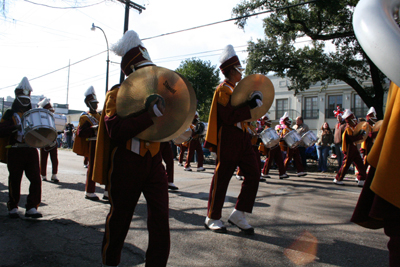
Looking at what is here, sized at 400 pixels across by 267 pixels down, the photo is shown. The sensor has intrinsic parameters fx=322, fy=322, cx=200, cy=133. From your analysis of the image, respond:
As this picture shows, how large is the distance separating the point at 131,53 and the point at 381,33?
2002 millimetres

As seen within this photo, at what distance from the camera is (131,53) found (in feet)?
9.18

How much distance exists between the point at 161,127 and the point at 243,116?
5.30 ft

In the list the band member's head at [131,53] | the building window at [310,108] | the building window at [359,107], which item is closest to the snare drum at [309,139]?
the band member's head at [131,53]

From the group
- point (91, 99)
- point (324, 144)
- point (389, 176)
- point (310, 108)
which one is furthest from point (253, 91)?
point (310, 108)

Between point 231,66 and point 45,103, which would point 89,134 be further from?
point 231,66

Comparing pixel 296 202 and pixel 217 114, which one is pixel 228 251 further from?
pixel 296 202

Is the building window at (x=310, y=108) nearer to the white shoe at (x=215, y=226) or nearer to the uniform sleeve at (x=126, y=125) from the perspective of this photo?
the white shoe at (x=215, y=226)

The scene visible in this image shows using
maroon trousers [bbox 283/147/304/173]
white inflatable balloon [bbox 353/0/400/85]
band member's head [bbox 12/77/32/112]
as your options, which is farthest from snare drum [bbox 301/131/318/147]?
white inflatable balloon [bbox 353/0/400/85]

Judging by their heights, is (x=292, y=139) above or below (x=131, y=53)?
below

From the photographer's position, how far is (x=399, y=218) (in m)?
1.63

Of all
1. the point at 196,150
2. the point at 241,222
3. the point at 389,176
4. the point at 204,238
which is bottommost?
the point at 204,238

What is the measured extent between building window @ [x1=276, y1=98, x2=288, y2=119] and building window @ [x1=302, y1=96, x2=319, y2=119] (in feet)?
7.63

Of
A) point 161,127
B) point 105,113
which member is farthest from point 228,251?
point 105,113

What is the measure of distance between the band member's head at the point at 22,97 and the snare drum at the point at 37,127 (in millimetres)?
384
